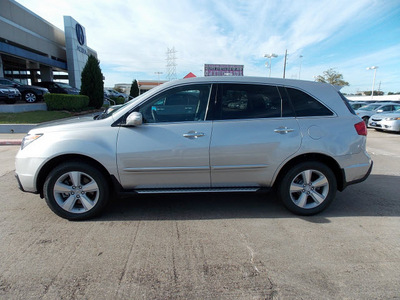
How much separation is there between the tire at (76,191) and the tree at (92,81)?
666 inches

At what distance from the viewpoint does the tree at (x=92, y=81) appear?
17.8m

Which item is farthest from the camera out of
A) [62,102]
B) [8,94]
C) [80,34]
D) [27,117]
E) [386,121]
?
[80,34]

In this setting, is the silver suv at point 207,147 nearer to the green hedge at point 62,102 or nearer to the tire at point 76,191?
the tire at point 76,191

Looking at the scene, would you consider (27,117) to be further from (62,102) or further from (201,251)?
(201,251)

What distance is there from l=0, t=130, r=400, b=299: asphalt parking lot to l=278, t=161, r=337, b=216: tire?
164 millimetres

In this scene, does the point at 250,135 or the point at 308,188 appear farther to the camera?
the point at 308,188

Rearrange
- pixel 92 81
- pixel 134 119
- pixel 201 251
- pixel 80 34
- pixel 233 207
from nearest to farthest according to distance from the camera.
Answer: pixel 201 251, pixel 134 119, pixel 233 207, pixel 92 81, pixel 80 34

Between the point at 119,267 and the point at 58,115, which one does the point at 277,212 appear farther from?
the point at 58,115

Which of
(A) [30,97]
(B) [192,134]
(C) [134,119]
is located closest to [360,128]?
(B) [192,134]

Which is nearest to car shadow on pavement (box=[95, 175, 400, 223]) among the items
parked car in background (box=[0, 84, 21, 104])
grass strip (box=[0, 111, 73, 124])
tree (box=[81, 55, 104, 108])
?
grass strip (box=[0, 111, 73, 124])

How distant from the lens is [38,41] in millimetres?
23422

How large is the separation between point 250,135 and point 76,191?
237 centimetres

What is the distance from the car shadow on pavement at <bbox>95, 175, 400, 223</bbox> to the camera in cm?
342

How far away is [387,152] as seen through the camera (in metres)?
7.73
